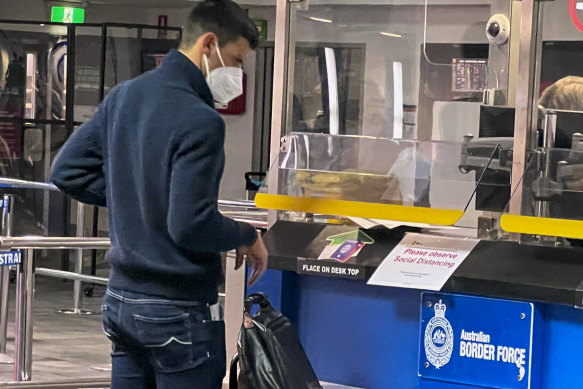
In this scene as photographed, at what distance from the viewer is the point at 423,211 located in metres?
3.24

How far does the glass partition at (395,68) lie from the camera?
3.48m

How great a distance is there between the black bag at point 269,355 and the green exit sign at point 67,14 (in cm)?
851

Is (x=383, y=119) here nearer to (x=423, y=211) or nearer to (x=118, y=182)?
(x=423, y=211)

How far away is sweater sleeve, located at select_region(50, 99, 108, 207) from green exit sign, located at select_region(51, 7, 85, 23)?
8422mm

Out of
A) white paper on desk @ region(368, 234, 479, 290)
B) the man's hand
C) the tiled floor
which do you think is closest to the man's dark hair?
the man's hand

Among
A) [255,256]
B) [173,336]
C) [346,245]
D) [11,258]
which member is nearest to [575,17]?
[346,245]

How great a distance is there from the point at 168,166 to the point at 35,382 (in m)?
2.87

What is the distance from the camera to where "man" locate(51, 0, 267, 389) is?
257cm

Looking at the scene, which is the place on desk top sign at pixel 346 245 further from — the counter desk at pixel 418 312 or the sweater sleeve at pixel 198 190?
the sweater sleeve at pixel 198 190

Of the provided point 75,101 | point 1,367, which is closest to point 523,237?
point 1,367

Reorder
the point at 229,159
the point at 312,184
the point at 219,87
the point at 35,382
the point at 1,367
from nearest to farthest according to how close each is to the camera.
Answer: the point at 219,87 → the point at 312,184 → the point at 35,382 → the point at 1,367 → the point at 229,159

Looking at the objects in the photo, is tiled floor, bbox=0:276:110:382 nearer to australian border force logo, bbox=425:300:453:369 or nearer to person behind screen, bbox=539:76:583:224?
australian border force logo, bbox=425:300:453:369

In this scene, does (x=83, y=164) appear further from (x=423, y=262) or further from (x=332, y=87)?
(x=332, y=87)

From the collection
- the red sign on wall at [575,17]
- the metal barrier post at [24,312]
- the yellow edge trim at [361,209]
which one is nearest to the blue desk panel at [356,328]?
the yellow edge trim at [361,209]
